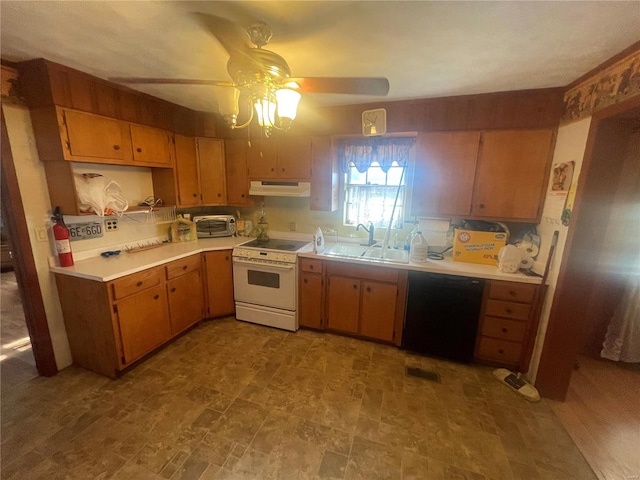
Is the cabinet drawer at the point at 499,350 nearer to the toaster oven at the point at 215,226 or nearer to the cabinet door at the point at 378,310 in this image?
the cabinet door at the point at 378,310

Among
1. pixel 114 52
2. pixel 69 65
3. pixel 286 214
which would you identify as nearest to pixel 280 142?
pixel 286 214

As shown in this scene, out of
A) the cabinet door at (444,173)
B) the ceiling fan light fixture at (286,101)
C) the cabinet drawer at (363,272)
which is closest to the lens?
the ceiling fan light fixture at (286,101)

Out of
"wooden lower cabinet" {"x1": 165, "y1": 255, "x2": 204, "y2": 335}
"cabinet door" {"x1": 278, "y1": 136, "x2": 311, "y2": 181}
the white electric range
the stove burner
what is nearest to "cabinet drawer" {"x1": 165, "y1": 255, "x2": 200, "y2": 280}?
"wooden lower cabinet" {"x1": 165, "y1": 255, "x2": 204, "y2": 335}

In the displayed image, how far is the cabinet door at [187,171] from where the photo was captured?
289 centimetres

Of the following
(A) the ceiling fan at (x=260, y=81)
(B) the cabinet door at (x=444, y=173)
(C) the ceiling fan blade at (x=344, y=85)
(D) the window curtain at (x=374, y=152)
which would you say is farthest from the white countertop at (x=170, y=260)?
(C) the ceiling fan blade at (x=344, y=85)

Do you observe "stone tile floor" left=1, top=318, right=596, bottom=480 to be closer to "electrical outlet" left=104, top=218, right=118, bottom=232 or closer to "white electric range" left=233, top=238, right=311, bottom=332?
"white electric range" left=233, top=238, right=311, bottom=332

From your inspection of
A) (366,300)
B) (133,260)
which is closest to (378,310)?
(366,300)

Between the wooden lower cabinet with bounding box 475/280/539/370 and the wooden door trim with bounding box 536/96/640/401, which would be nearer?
the wooden door trim with bounding box 536/96/640/401

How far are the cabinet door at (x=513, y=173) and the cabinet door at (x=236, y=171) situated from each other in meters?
2.47

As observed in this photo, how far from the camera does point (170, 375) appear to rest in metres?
2.24

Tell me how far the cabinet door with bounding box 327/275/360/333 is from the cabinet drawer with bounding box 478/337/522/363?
1154mm

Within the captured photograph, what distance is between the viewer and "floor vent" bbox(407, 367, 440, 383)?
2.26m

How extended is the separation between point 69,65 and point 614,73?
3595 millimetres

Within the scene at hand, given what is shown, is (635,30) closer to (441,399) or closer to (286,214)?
(441,399)
